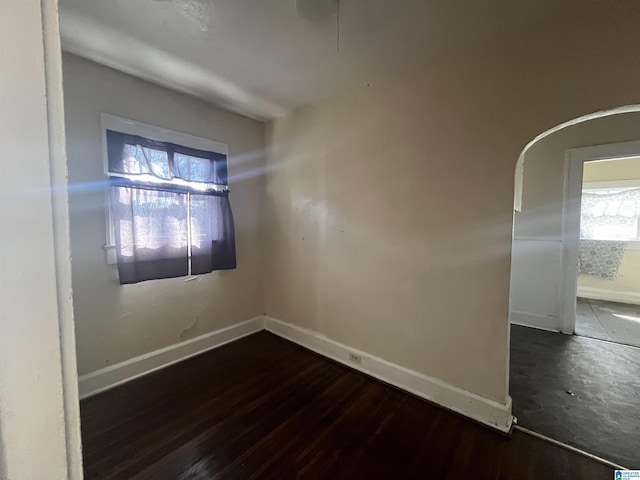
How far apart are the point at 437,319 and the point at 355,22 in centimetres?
194

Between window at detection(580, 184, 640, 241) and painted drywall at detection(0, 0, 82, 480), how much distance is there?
5914mm

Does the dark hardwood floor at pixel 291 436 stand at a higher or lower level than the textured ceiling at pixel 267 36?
lower

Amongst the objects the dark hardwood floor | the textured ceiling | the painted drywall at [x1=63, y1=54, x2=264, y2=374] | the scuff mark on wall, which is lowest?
the dark hardwood floor

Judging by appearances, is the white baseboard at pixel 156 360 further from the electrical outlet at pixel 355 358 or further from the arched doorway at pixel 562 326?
the arched doorway at pixel 562 326

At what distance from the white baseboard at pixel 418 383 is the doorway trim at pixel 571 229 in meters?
2.15

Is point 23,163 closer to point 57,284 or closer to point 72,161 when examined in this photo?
point 57,284

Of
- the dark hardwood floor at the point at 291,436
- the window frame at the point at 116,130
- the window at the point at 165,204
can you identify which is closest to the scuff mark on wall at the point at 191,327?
the dark hardwood floor at the point at 291,436

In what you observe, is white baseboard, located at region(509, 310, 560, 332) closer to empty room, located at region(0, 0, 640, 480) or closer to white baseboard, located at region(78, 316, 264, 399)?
empty room, located at region(0, 0, 640, 480)

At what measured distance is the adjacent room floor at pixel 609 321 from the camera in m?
3.00

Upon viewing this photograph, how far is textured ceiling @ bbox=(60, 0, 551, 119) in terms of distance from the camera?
57.8 inches

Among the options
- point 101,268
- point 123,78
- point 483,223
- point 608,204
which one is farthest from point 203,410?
point 608,204

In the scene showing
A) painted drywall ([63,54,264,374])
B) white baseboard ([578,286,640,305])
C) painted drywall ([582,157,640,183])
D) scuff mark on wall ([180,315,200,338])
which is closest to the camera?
painted drywall ([63,54,264,374])

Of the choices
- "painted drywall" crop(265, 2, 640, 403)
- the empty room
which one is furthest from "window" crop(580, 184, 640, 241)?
"painted drywall" crop(265, 2, 640, 403)

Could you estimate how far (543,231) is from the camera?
3258 mm
